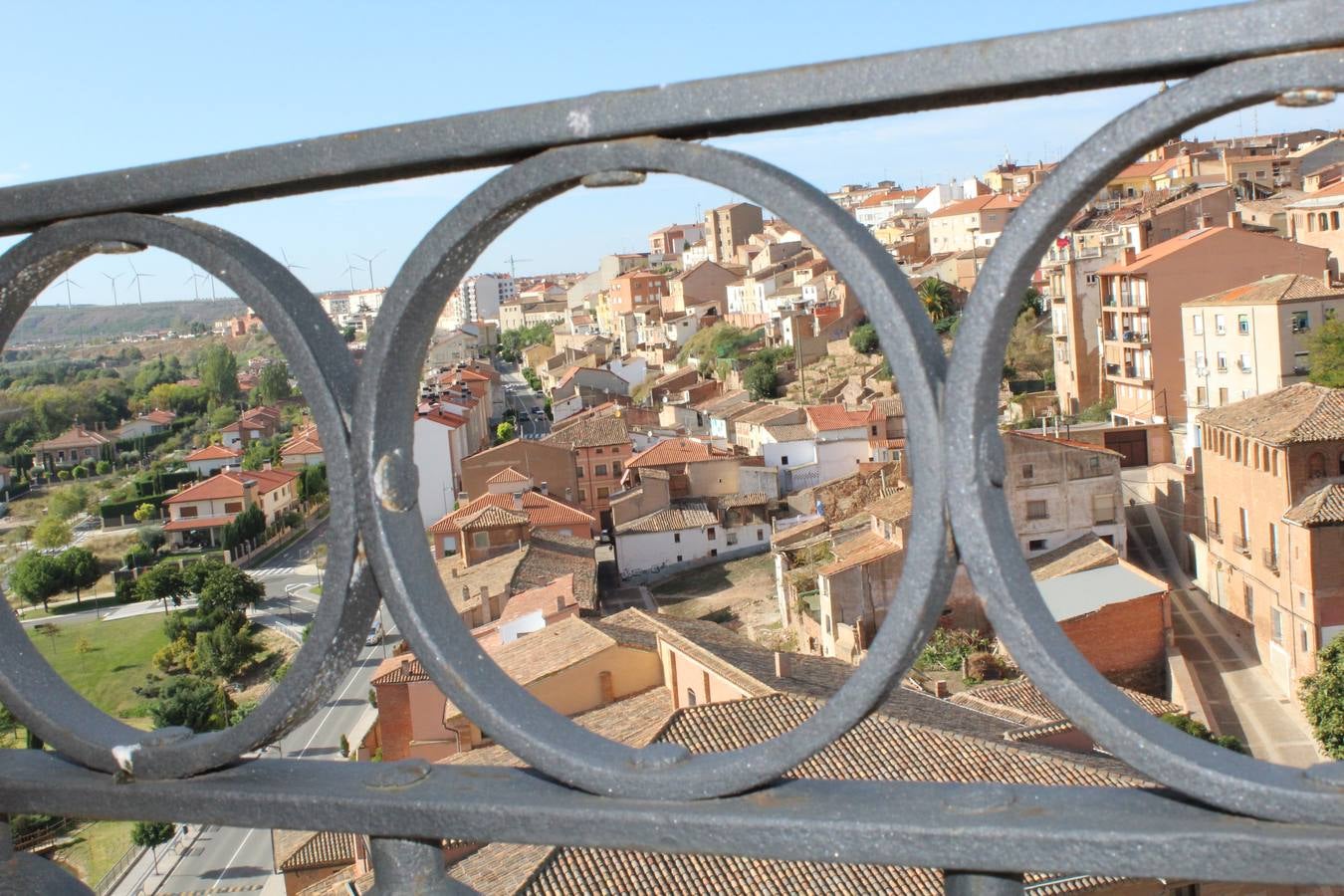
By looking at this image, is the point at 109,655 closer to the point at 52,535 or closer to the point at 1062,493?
the point at 52,535

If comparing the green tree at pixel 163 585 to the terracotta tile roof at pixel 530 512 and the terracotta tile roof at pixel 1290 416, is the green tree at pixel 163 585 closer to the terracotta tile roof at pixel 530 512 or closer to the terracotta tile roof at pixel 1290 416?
the terracotta tile roof at pixel 530 512

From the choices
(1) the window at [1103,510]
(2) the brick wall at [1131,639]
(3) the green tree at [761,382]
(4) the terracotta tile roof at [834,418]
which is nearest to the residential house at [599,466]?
(4) the terracotta tile roof at [834,418]

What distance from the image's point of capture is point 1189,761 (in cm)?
75

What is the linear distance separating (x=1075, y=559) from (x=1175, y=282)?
11659 mm

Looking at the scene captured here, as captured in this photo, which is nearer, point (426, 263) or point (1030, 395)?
point (426, 263)

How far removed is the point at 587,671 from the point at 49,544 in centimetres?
3275

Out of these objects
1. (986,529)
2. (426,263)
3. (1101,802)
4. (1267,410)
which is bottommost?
(1267,410)

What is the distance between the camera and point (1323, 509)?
1529cm

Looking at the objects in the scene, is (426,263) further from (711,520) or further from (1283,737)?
(711,520)

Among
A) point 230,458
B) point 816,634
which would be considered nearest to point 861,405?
point 816,634

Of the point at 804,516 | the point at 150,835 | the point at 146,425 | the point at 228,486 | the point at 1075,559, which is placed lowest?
the point at 150,835

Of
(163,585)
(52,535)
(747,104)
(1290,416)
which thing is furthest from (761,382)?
(747,104)

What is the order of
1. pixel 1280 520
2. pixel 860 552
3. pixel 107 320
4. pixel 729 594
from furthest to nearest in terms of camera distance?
1. pixel 107 320
2. pixel 729 594
3. pixel 860 552
4. pixel 1280 520

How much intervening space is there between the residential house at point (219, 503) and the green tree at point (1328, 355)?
28.7 m
